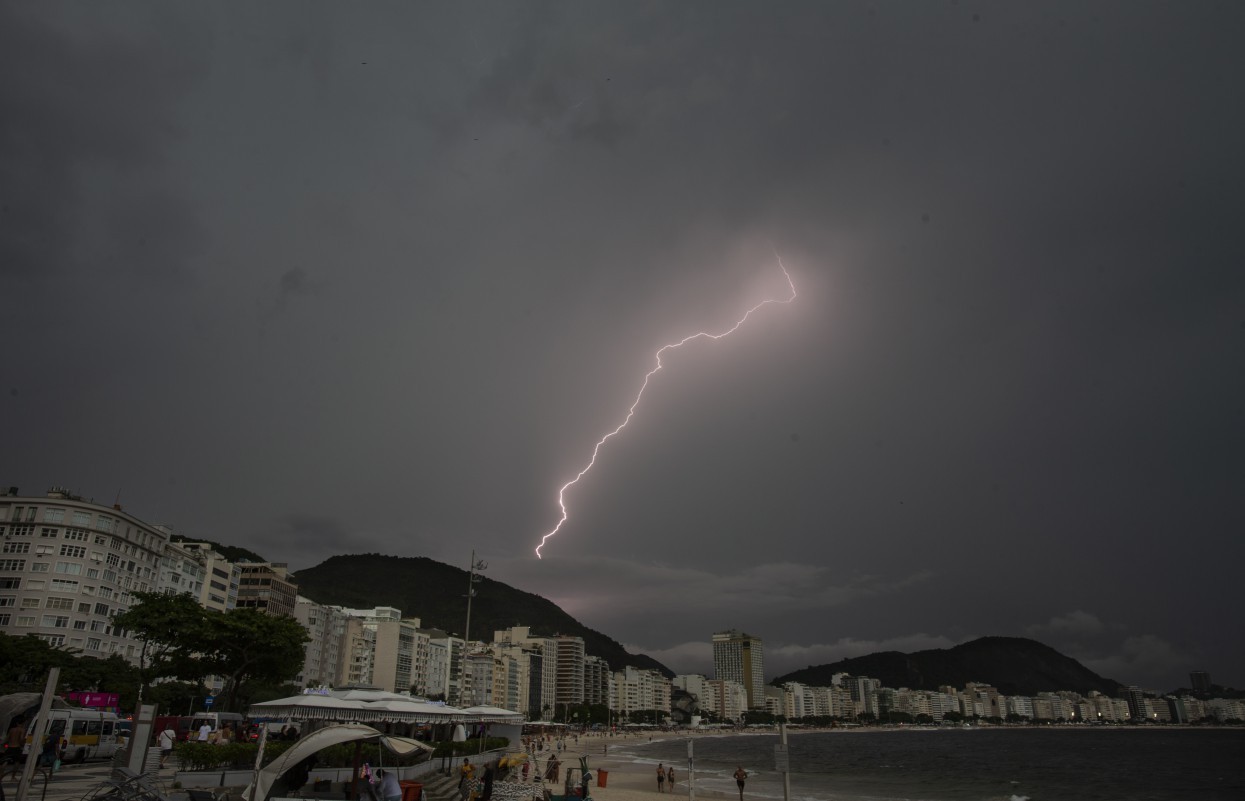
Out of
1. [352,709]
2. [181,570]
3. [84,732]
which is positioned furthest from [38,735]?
[181,570]

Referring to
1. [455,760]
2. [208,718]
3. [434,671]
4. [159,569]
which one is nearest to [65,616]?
[159,569]

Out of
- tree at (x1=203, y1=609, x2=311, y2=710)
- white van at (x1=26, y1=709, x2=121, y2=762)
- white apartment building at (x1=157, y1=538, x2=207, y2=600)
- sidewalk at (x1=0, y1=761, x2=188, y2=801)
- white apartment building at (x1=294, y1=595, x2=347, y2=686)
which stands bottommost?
sidewalk at (x1=0, y1=761, x2=188, y2=801)

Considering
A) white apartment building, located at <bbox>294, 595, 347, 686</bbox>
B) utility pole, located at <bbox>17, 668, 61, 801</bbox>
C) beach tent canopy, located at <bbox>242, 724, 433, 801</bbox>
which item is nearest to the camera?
utility pole, located at <bbox>17, 668, 61, 801</bbox>

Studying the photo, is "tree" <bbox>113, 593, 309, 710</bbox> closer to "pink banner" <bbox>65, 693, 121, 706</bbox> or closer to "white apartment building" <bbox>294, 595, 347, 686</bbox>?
"pink banner" <bbox>65, 693, 121, 706</bbox>

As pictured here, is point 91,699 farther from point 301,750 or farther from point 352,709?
point 301,750

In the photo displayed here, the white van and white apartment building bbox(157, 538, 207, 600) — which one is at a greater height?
white apartment building bbox(157, 538, 207, 600)

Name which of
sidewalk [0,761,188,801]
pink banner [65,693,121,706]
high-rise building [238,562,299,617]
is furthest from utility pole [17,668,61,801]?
high-rise building [238,562,299,617]

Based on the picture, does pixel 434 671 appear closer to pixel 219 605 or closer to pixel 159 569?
pixel 219 605
